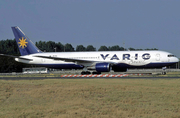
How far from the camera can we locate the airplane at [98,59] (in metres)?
39.0

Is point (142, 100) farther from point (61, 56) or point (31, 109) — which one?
point (61, 56)

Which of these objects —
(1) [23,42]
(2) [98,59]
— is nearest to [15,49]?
(1) [23,42]

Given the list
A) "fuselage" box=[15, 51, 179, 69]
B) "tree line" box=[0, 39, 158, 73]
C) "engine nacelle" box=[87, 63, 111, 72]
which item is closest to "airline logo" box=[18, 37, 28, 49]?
"fuselage" box=[15, 51, 179, 69]

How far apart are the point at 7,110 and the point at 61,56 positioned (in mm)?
32954

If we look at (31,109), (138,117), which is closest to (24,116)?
(31,109)

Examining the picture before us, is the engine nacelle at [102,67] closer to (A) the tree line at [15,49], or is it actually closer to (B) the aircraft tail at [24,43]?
(B) the aircraft tail at [24,43]

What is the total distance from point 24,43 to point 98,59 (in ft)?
49.4

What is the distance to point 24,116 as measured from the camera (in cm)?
1053

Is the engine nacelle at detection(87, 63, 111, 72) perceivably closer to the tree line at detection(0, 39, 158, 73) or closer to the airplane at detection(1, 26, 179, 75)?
the airplane at detection(1, 26, 179, 75)

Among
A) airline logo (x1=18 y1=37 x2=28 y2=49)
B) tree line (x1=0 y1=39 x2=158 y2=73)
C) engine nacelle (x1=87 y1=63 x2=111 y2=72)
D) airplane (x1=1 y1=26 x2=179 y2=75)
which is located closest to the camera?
engine nacelle (x1=87 y1=63 x2=111 y2=72)

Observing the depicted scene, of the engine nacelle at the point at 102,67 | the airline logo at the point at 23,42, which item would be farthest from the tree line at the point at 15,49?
the engine nacelle at the point at 102,67

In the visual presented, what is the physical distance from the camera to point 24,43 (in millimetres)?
46969

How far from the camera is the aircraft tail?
4672 centimetres

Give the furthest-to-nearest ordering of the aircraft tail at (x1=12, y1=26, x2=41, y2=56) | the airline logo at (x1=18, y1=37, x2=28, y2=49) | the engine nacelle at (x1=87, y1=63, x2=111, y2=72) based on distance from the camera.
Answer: the airline logo at (x1=18, y1=37, x2=28, y2=49), the aircraft tail at (x1=12, y1=26, x2=41, y2=56), the engine nacelle at (x1=87, y1=63, x2=111, y2=72)
